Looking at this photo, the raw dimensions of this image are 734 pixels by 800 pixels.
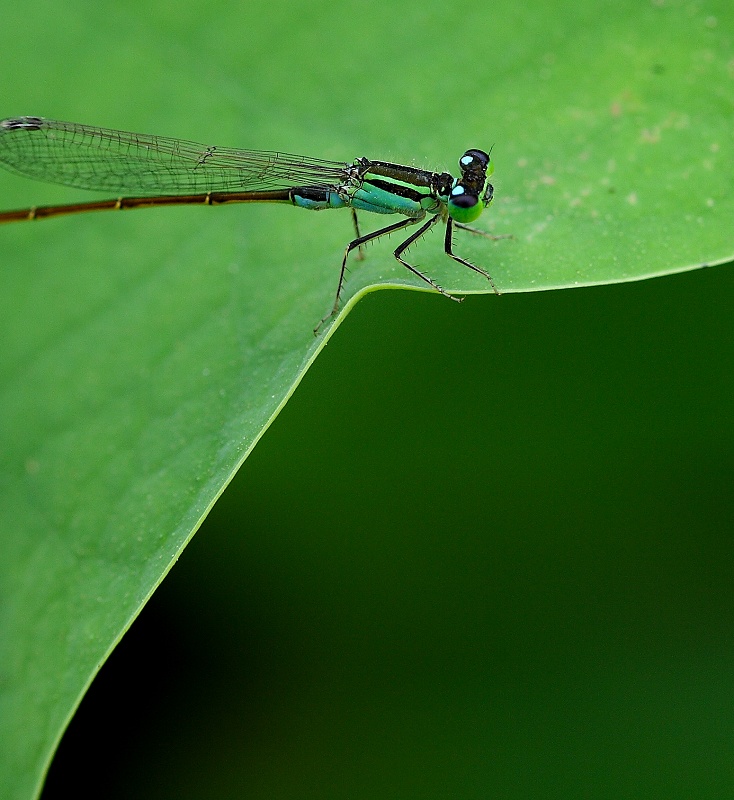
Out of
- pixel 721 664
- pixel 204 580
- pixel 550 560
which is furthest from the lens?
pixel 204 580

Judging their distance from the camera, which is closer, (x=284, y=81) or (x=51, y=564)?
(x=51, y=564)

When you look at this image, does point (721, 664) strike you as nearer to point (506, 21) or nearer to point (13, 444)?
point (506, 21)

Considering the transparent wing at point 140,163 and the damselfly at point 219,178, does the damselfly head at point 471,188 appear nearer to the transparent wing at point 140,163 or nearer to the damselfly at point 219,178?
the damselfly at point 219,178

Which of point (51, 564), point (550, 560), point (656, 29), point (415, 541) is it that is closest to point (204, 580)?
point (51, 564)

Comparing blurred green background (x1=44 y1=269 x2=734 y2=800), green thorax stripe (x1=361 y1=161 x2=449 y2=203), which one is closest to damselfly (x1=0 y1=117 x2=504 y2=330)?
green thorax stripe (x1=361 y1=161 x2=449 y2=203)

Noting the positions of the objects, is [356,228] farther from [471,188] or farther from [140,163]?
[140,163]

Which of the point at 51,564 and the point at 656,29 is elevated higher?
the point at 656,29

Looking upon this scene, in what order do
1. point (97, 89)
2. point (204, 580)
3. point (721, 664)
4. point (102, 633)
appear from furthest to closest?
point (97, 89), point (204, 580), point (721, 664), point (102, 633)
